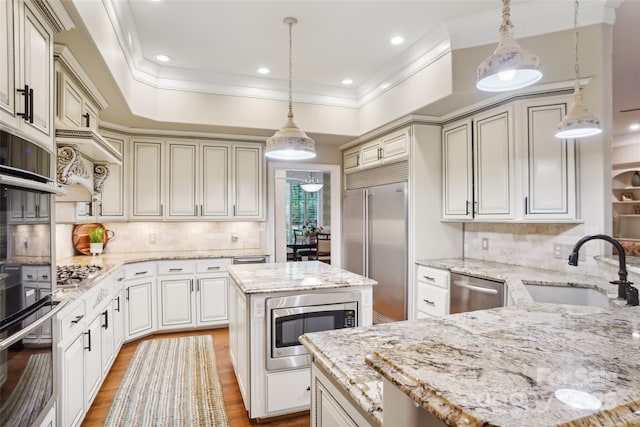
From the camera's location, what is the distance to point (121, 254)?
4270 millimetres

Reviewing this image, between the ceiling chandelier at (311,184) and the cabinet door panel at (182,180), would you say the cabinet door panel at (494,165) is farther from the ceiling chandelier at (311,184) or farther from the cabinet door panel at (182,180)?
the ceiling chandelier at (311,184)

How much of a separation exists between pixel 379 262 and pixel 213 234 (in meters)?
2.20

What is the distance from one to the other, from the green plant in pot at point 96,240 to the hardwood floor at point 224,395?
1094 mm

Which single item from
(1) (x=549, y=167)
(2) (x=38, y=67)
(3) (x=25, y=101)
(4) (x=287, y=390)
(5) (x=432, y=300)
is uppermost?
(2) (x=38, y=67)

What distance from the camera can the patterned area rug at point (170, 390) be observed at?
2.42 metres

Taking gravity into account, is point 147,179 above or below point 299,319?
above

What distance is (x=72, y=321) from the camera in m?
2.07

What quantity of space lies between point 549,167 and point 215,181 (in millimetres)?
3552

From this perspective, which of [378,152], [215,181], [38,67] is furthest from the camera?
[215,181]

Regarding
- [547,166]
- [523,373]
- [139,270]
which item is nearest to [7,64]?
[523,373]

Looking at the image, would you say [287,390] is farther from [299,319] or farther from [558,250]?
[558,250]

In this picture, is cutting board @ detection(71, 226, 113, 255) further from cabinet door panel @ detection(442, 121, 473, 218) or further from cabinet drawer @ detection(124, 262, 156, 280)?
cabinet door panel @ detection(442, 121, 473, 218)

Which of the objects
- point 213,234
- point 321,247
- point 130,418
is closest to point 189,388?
point 130,418

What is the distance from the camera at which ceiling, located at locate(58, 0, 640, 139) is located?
2658mm
